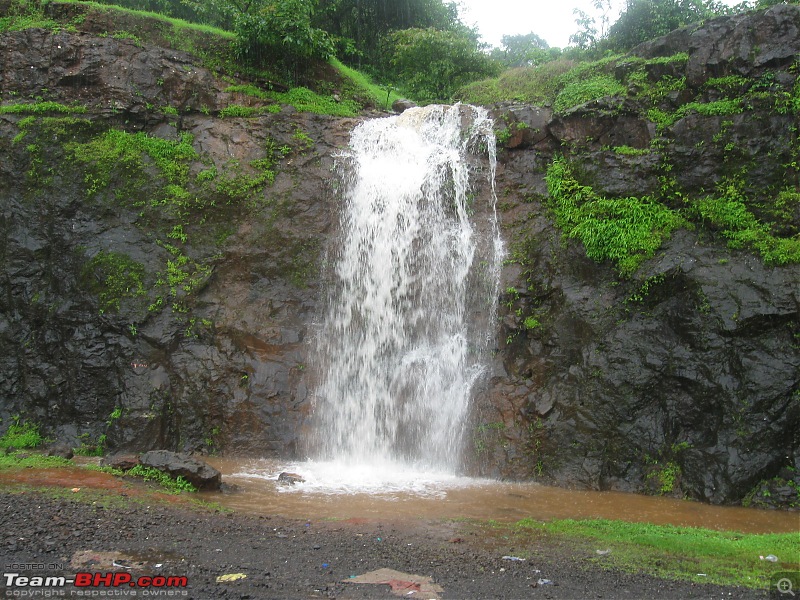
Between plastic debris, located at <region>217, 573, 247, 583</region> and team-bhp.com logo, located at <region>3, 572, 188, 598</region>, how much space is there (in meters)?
0.25

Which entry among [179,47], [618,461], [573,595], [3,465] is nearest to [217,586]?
[573,595]

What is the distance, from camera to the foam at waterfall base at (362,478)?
8391mm

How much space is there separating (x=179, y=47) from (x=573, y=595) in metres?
14.7

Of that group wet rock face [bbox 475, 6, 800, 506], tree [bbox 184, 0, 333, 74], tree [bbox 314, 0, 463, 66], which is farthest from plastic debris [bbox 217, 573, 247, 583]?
tree [bbox 314, 0, 463, 66]

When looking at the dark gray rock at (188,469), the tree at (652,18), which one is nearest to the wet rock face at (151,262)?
the dark gray rock at (188,469)

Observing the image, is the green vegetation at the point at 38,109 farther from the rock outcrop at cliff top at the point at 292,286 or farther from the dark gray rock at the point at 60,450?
the dark gray rock at the point at 60,450

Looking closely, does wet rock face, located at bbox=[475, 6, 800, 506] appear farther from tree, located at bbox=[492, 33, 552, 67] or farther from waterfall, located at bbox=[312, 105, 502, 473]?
tree, located at bbox=[492, 33, 552, 67]

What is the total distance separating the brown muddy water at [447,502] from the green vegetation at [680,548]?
2.01 feet

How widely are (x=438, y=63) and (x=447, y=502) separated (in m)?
14.4

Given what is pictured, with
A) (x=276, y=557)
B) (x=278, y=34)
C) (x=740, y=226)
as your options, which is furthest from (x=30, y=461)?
(x=740, y=226)

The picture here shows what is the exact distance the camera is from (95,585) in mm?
4164

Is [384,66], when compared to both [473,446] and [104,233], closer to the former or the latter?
[104,233]

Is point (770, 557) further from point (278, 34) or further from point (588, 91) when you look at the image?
point (278, 34)

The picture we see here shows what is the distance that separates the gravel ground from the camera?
14.6 feet
